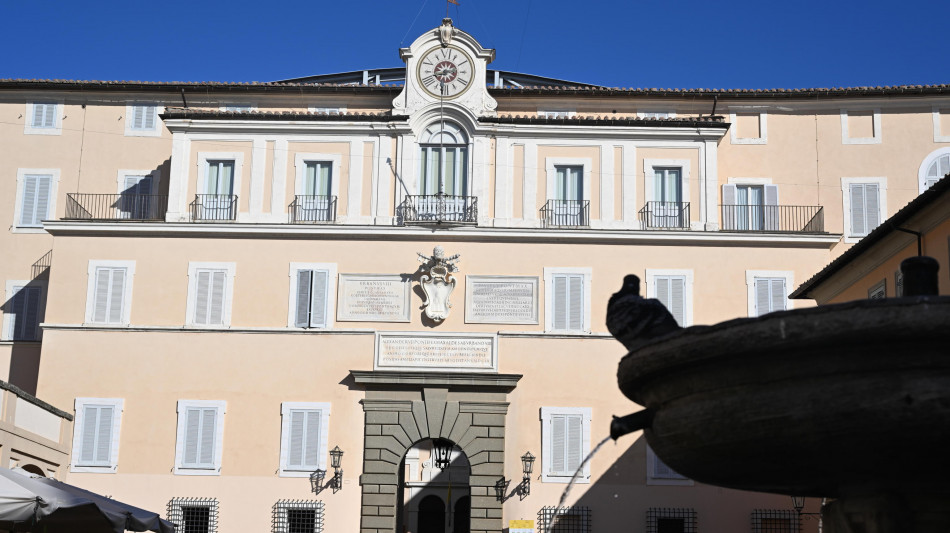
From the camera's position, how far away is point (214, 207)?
94.8 feet

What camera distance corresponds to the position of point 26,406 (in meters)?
24.1

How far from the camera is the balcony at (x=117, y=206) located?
101 feet

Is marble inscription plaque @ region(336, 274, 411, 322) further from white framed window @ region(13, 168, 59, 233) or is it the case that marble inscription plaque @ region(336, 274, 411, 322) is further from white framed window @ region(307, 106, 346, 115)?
white framed window @ region(13, 168, 59, 233)

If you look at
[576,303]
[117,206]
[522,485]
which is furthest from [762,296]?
[117,206]

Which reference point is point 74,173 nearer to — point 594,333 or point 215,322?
point 215,322

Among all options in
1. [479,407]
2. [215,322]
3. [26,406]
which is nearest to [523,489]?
[479,407]

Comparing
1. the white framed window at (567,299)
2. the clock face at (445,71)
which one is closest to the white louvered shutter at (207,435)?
the white framed window at (567,299)

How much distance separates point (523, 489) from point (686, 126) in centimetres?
913

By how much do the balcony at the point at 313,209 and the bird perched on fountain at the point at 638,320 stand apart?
2134 cm

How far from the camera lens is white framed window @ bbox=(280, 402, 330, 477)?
2719 cm

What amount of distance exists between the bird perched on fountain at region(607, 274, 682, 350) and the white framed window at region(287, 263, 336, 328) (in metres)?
20.7

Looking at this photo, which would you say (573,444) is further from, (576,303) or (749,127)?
(749,127)

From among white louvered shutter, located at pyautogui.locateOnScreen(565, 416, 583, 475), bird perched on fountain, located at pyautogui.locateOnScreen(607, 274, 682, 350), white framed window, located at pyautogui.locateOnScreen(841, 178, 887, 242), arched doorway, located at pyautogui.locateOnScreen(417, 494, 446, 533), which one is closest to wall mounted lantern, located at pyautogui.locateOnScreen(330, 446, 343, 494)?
white louvered shutter, located at pyautogui.locateOnScreen(565, 416, 583, 475)

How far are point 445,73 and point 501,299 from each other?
18.6 feet
